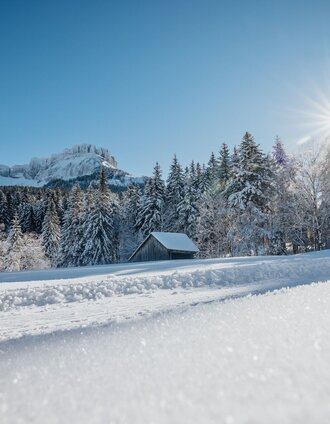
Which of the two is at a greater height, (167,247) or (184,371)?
(167,247)

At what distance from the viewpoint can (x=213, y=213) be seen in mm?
32594

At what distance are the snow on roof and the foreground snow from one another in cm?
2446

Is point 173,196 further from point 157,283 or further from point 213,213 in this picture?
point 157,283

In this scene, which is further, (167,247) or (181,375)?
(167,247)

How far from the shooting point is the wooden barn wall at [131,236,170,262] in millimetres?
27297

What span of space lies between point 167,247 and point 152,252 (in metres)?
2.50

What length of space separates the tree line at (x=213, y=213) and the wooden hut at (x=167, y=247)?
408cm

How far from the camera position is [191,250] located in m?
27.5

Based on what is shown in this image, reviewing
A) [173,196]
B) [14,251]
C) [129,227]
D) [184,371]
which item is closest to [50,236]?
[14,251]

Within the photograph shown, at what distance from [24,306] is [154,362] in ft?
18.8


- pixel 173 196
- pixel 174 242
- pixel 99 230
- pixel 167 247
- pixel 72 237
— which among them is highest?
pixel 173 196

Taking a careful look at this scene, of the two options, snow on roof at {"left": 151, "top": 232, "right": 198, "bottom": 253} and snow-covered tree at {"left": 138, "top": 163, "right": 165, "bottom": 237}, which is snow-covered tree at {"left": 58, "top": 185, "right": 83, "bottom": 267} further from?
snow on roof at {"left": 151, "top": 232, "right": 198, "bottom": 253}

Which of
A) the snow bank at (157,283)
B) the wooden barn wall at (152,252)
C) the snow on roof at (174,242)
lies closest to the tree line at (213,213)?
the snow on roof at (174,242)

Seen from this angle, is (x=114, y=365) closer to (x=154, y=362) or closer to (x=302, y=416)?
(x=154, y=362)
